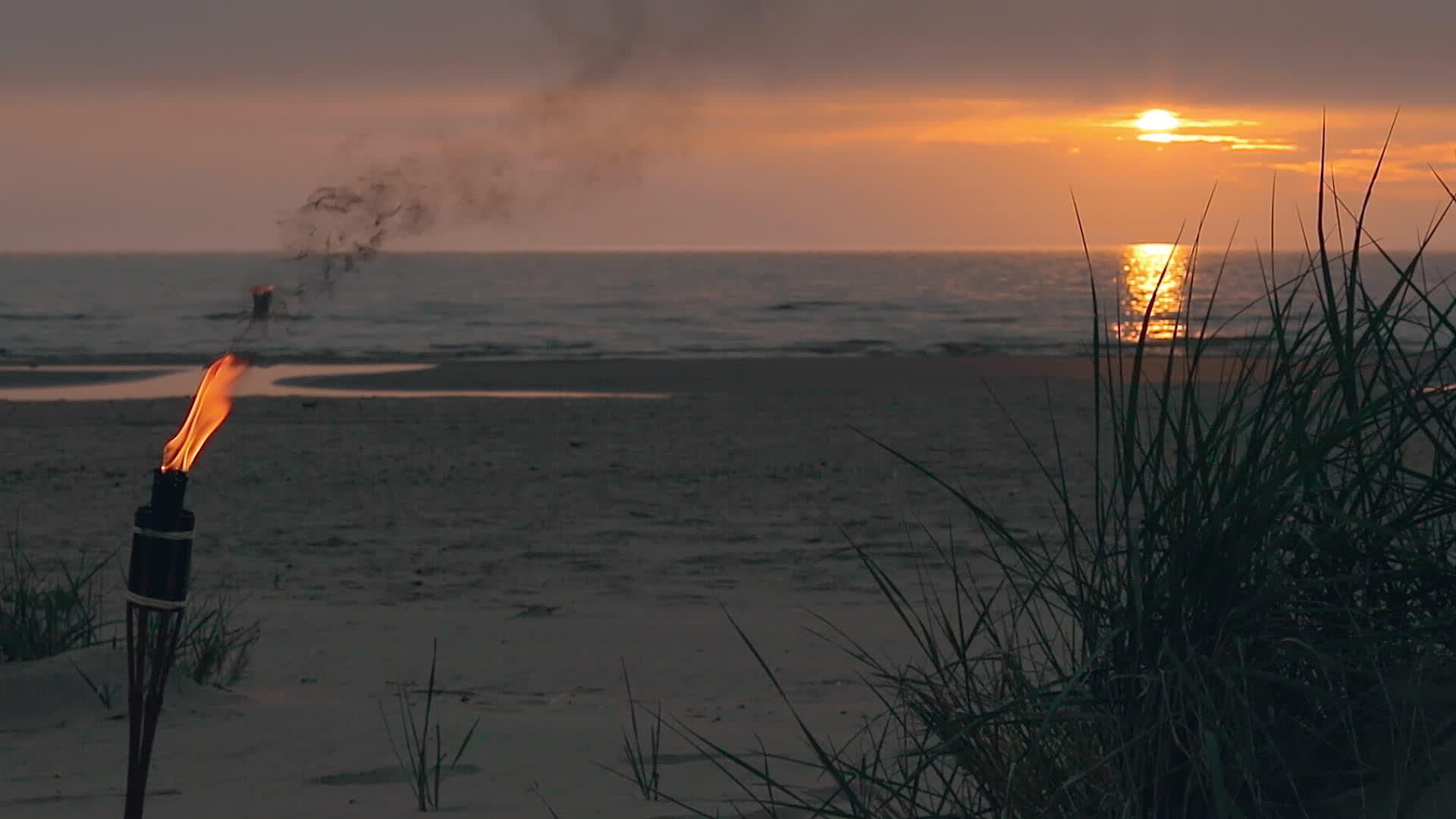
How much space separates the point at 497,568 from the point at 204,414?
584cm

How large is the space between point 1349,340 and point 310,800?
2875mm

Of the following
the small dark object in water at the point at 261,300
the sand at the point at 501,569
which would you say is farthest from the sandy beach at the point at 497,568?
the small dark object in water at the point at 261,300

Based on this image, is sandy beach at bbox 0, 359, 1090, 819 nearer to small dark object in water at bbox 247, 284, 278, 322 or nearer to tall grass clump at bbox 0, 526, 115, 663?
tall grass clump at bbox 0, 526, 115, 663

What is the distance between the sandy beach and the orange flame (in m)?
1.35

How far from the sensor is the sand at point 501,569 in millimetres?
4336

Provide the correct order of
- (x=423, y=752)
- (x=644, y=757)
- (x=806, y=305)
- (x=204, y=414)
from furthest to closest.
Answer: (x=806, y=305) < (x=644, y=757) < (x=423, y=752) < (x=204, y=414)

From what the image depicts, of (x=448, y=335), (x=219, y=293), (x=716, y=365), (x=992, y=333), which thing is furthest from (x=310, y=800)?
(x=219, y=293)

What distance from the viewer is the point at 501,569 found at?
851cm

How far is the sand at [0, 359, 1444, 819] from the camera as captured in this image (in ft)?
14.2

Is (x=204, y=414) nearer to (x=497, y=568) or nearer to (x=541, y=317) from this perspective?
(x=497, y=568)

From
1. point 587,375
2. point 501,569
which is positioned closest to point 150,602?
point 501,569

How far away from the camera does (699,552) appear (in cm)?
900

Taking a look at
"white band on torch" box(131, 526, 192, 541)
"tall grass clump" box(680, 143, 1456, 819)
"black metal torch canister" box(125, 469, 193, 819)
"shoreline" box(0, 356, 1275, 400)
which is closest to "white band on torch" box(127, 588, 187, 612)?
"black metal torch canister" box(125, 469, 193, 819)

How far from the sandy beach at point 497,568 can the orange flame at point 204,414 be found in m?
1.35
